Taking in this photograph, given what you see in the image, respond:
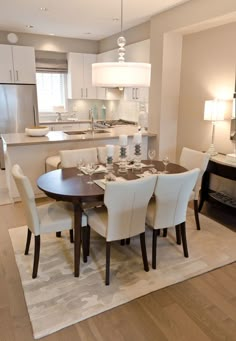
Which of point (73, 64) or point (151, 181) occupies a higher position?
point (73, 64)

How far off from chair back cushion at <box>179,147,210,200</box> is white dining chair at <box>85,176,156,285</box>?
1.03 metres

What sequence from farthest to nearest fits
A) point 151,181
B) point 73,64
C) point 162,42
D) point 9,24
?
1. point 73,64
2. point 9,24
3. point 162,42
4. point 151,181

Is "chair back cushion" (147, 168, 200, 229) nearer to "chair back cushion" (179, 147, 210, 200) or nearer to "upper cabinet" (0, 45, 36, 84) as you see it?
"chair back cushion" (179, 147, 210, 200)

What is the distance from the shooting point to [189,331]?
1916 millimetres

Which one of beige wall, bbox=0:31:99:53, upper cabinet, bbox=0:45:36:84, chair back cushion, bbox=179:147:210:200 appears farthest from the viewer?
beige wall, bbox=0:31:99:53

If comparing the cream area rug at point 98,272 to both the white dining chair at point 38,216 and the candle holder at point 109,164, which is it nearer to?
the white dining chair at point 38,216

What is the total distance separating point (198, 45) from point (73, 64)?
3111mm

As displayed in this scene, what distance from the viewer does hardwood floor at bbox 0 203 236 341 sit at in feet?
6.17

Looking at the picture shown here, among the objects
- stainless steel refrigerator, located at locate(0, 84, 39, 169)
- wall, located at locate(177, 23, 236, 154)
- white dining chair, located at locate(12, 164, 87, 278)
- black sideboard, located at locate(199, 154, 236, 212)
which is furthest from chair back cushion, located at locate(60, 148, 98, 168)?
stainless steel refrigerator, located at locate(0, 84, 39, 169)

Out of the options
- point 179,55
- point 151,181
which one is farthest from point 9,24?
point 151,181

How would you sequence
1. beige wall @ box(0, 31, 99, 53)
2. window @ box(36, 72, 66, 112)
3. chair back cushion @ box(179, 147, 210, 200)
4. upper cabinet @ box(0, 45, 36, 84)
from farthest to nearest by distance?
window @ box(36, 72, 66, 112), beige wall @ box(0, 31, 99, 53), upper cabinet @ box(0, 45, 36, 84), chair back cushion @ box(179, 147, 210, 200)

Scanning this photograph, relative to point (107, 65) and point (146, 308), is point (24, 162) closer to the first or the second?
point (107, 65)

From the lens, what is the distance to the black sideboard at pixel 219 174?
3.38 m

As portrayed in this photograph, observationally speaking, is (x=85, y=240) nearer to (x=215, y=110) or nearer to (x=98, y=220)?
(x=98, y=220)
